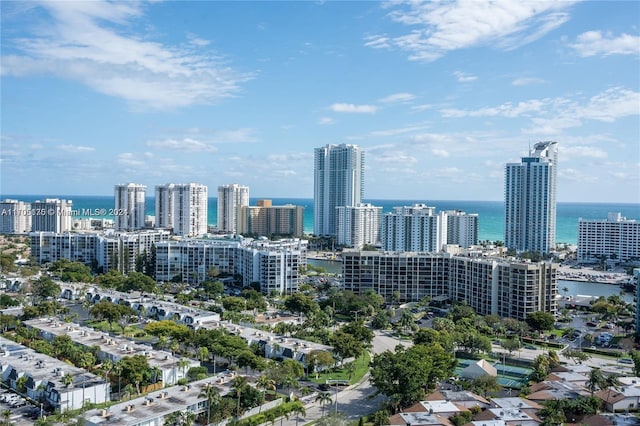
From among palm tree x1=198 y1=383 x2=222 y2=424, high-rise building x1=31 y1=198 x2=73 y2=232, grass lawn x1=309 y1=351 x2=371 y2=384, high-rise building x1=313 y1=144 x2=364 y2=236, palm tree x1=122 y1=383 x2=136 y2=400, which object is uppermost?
high-rise building x1=313 y1=144 x2=364 y2=236

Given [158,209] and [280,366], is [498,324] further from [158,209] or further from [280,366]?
[158,209]

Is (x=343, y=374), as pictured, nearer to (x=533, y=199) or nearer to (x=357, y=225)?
(x=533, y=199)

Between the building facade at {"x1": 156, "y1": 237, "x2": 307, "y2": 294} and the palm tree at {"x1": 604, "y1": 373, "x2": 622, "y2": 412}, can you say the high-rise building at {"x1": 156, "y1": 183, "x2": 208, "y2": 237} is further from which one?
the palm tree at {"x1": 604, "y1": 373, "x2": 622, "y2": 412}

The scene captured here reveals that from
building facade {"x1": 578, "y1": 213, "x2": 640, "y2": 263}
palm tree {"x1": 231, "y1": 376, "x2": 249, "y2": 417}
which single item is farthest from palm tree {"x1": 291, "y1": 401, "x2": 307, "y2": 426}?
building facade {"x1": 578, "y1": 213, "x2": 640, "y2": 263}

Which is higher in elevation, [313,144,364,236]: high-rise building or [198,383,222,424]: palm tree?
[313,144,364,236]: high-rise building

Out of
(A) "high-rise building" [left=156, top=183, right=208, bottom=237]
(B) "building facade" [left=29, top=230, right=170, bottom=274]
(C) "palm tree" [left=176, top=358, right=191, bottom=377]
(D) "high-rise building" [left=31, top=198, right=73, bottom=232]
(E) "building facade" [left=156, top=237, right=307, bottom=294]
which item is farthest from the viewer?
(A) "high-rise building" [left=156, top=183, right=208, bottom=237]

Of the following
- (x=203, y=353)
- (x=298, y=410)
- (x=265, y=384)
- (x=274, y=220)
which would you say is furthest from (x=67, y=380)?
(x=274, y=220)
